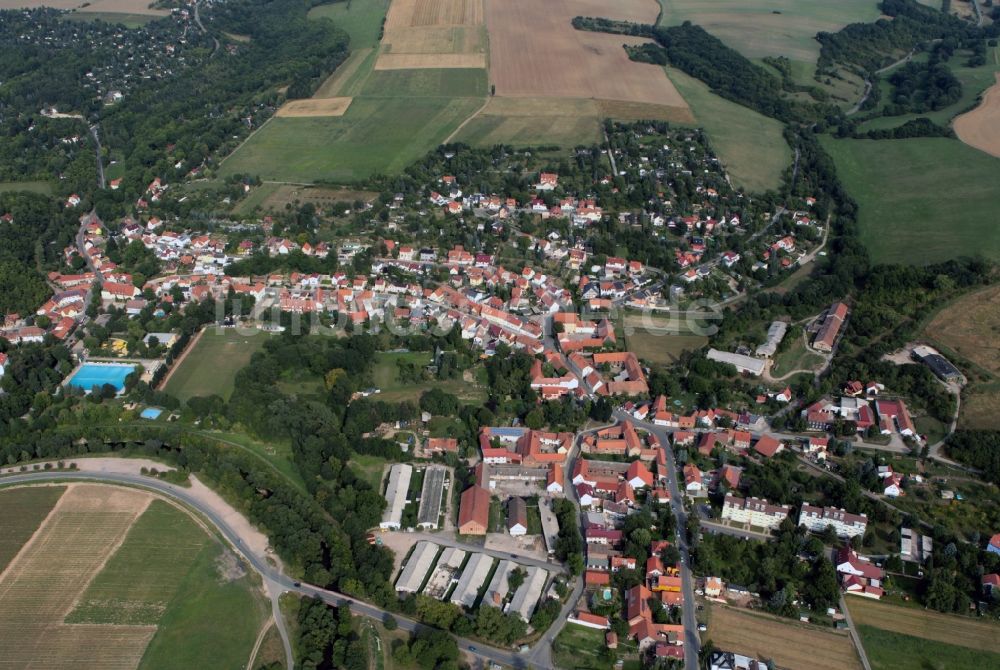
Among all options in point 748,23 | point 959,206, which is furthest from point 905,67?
point 959,206

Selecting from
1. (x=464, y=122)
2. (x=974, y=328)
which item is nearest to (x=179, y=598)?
(x=974, y=328)

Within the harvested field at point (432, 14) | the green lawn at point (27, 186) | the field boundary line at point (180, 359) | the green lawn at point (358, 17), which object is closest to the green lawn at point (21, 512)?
the field boundary line at point (180, 359)

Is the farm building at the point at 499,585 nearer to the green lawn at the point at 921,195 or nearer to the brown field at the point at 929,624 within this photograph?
the brown field at the point at 929,624

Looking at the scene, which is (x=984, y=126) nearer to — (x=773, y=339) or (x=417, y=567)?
(x=773, y=339)

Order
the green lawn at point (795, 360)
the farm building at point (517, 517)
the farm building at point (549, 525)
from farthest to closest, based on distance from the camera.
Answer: the green lawn at point (795, 360) → the farm building at point (517, 517) → the farm building at point (549, 525)

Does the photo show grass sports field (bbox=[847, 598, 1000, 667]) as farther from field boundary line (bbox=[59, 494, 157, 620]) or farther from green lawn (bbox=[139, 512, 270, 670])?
field boundary line (bbox=[59, 494, 157, 620])

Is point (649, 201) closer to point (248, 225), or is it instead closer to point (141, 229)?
point (248, 225)
